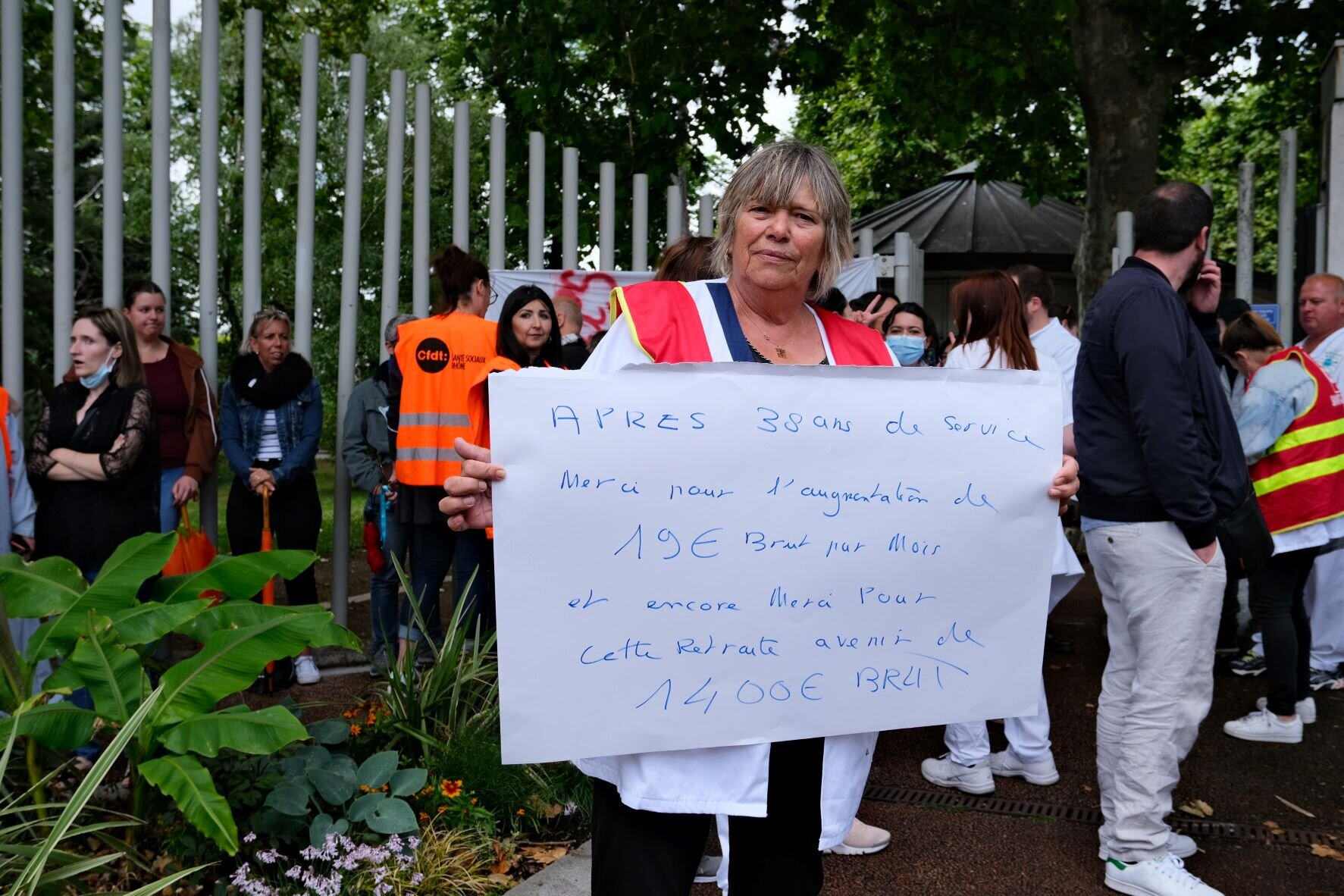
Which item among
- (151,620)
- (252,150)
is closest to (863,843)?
(151,620)

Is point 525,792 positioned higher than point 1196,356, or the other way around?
point 1196,356

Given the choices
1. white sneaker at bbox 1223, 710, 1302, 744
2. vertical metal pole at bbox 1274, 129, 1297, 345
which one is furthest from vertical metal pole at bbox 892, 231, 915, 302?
white sneaker at bbox 1223, 710, 1302, 744

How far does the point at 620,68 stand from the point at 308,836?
9.07 metres

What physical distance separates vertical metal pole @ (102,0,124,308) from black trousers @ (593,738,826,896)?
14.6 ft

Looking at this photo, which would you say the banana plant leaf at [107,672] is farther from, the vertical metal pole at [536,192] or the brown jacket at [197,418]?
the vertical metal pole at [536,192]

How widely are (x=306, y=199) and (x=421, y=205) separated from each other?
26.1 inches

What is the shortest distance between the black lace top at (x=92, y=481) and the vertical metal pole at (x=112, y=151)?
28.7 inches

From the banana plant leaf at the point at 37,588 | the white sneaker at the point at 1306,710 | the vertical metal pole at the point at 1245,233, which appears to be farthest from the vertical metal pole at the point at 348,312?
the vertical metal pole at the point at 1245,233

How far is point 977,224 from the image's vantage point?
19812 mm

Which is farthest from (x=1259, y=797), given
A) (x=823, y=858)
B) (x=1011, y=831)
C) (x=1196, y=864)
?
(x=823, y=858)

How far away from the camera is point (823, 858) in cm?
402

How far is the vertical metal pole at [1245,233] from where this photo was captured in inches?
317

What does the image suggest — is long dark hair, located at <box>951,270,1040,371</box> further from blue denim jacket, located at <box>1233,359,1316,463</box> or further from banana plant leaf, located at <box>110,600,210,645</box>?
banana plant leaf, located at <box>110,600,210,645</box>

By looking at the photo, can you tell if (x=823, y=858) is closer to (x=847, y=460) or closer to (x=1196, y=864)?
(x=1196, y=864)
